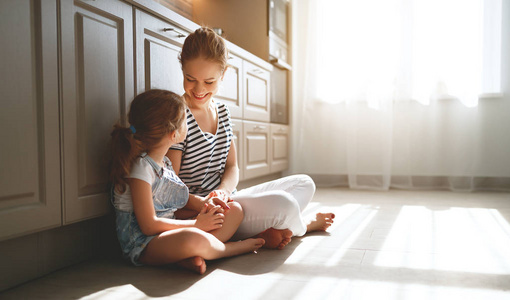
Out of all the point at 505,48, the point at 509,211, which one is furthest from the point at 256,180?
the point at 505,48

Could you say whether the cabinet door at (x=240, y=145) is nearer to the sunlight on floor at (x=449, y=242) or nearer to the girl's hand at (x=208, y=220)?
the sunlight on floor at (x=449, y=242)

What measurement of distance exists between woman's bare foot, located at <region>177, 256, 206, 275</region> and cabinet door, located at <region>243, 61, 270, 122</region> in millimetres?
1440

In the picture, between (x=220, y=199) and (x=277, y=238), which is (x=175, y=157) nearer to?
(x=220, y=199)

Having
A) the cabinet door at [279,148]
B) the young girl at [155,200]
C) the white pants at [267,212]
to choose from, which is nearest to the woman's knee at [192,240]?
the young girl at [155,200]

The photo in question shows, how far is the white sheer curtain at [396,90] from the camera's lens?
310 centimetres

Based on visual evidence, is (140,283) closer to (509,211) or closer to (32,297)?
(32,297)

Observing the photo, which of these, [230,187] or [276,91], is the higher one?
[276,91]

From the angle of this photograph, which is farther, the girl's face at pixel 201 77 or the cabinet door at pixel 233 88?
the cabinet door at pixel 233 88

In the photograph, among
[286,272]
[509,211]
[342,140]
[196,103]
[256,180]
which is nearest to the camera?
[286,272]

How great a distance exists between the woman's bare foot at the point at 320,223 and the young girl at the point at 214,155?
0.19 m

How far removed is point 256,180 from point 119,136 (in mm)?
1795

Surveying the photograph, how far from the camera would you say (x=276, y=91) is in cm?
323

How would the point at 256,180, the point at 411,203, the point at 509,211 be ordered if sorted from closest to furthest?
the point at 509,211, the point at 411,203, the point at 256,180

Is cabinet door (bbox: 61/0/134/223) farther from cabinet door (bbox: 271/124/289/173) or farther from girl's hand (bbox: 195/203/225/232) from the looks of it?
cabinet door (bbox: 271/124/289/173)
